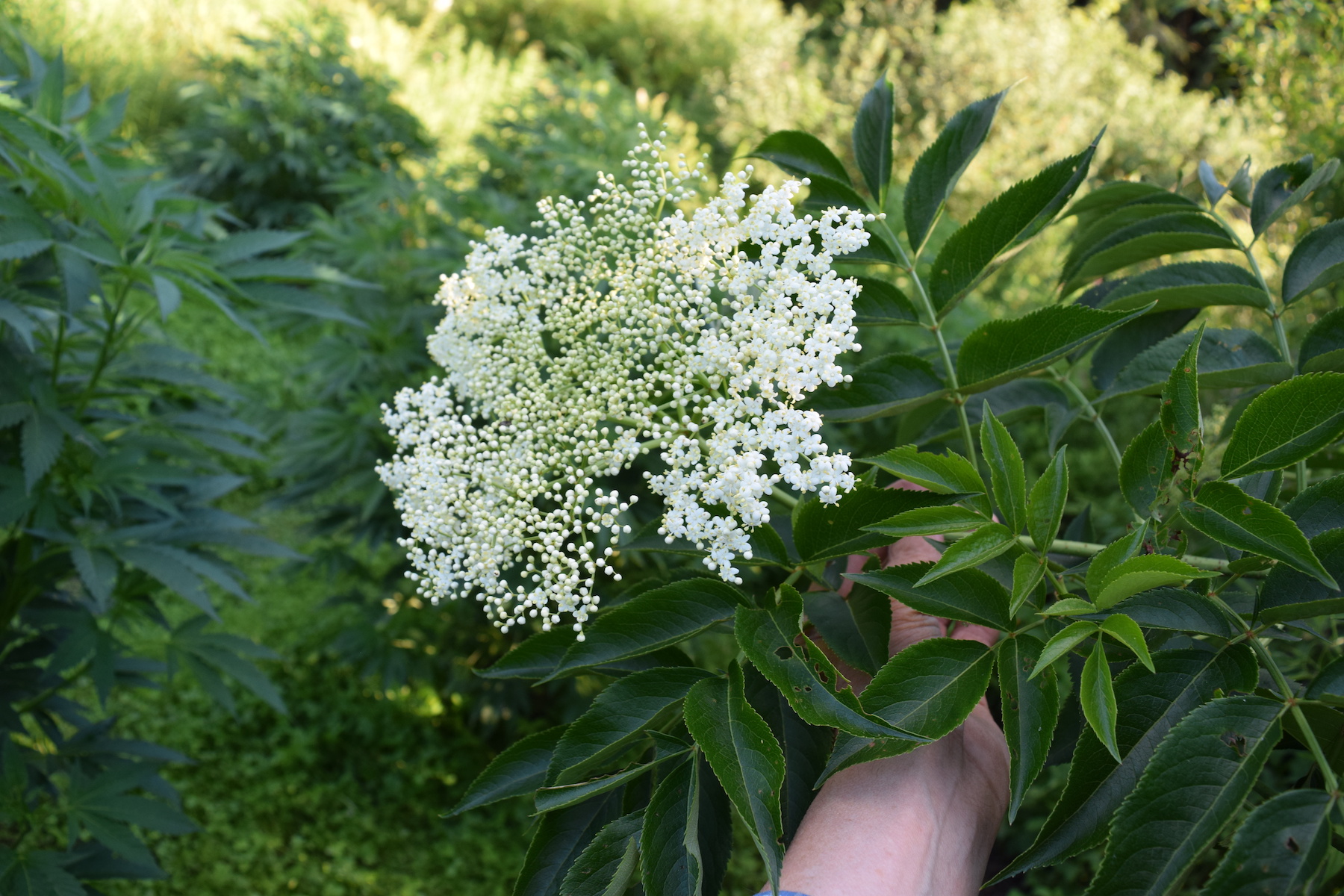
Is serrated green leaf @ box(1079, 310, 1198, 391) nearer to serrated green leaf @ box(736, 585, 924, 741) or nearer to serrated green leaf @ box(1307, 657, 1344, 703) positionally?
serrated green leaf @ box(1307, 657, 1344, 703)

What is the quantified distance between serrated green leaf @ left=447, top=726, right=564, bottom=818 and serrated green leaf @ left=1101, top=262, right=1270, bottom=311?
753 millimetres

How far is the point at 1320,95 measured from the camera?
3.27 meters

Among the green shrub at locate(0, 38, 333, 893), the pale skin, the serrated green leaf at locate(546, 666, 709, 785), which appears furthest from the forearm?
the green shrub at locate(0, 38, 333, 893)

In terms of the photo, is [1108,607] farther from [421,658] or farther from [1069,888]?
[421,658]

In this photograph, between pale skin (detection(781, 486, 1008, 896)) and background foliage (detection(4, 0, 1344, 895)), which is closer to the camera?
pale skin (detection(781, 486, 1008, 896))

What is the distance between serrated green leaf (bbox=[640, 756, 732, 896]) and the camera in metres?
0.73

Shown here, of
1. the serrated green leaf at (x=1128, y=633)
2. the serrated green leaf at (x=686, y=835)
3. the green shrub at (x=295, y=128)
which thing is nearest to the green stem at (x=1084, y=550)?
the serrated green leaf at (x=1128, y=633)

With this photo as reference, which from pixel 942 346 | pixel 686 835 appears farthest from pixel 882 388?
pixel 686 835

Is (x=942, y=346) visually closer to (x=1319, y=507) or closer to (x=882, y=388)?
(x=882, y=388)

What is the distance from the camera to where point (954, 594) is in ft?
2.56

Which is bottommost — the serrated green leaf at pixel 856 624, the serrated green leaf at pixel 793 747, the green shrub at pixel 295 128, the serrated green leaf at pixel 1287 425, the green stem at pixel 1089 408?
the green shrub at pixel 295 128

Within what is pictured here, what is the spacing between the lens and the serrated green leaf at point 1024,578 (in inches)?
28.6

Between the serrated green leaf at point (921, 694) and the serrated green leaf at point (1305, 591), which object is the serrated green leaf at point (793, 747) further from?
the serrated green leaf at point (1305, 591)

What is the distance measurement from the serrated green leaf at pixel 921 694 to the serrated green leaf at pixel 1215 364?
37cm
